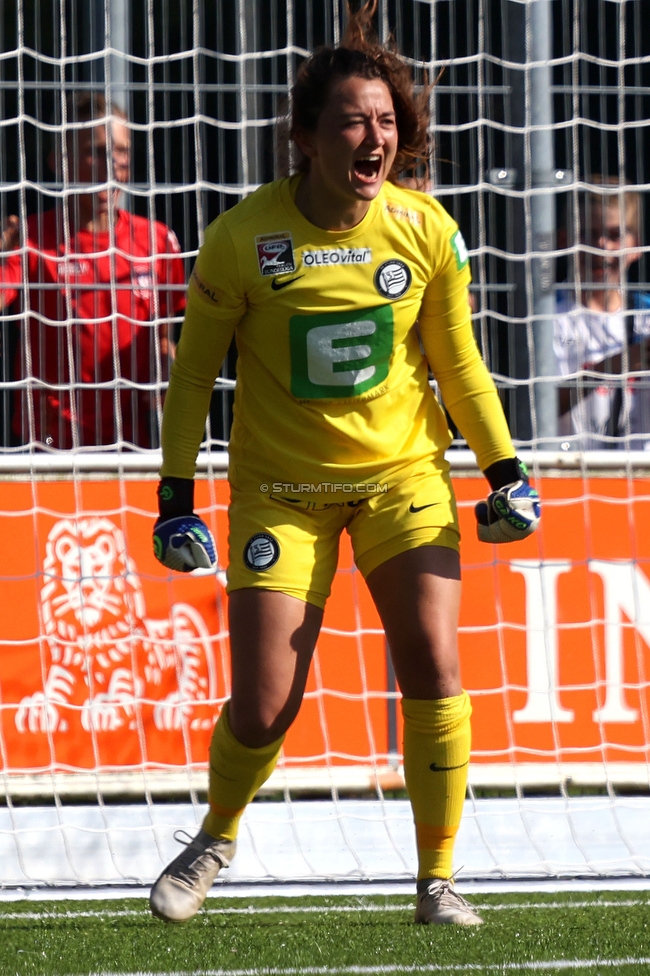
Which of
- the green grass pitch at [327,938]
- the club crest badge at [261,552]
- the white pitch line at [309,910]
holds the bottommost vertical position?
the white pitch line at [309,910]

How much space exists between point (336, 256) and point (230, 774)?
1.13 m

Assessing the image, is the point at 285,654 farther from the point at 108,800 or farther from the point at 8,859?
the point at 108,800

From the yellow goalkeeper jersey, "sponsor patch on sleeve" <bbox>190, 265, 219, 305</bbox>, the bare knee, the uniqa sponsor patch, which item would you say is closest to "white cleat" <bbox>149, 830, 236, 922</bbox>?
the bare knee

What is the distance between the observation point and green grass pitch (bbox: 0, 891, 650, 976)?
2.61 metres

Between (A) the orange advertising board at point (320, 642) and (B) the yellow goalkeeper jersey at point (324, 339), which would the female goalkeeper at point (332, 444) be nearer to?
(B) the yellow goalkeeper jersey at point (324, 339)

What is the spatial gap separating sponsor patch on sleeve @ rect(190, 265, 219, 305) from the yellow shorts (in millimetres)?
424

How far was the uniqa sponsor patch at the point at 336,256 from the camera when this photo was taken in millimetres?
2832

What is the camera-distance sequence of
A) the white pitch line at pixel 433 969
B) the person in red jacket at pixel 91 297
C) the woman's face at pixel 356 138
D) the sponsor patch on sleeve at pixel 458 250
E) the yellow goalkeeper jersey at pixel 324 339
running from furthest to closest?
the person in red jacket at pixel 91 297 < the sponsor patch on sleeve at pixel 458 250 < the yellow goalkeeper jersey at pixel 324 339 < the woman's face at pixel 356 138 < the white pitch line at pixel 433 969

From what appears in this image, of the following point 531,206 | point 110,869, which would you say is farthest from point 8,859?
point 531,206

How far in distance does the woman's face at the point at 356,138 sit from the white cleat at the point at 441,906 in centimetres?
147

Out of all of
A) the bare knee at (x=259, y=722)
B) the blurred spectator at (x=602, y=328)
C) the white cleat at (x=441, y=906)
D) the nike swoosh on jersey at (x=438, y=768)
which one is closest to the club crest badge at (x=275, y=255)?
the bare knee at (x=259, y=722)

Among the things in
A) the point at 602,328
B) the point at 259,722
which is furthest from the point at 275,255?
the point at 602,328

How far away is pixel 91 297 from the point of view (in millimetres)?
4883

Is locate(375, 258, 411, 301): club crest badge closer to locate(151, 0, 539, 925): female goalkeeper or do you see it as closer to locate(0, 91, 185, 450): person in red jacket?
locate(151, 0, 539, 925): female goalkeeper
